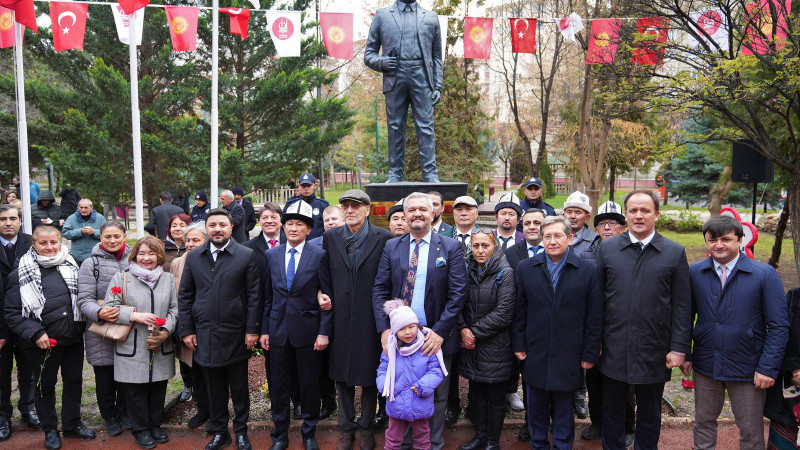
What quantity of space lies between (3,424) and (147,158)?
1292cm

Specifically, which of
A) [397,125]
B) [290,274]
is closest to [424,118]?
[397,125]

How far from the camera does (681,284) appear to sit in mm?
3410

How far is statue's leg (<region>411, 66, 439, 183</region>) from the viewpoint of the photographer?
6531mm

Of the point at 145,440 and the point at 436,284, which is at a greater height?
the point at 436,284

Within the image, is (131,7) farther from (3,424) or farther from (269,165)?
(269,165)

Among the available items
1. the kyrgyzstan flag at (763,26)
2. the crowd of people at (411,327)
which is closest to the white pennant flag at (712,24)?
the kyrgyzstan flag at (763,26)

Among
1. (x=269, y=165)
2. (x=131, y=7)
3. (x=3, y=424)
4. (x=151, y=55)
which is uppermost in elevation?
(x=151, y=55)

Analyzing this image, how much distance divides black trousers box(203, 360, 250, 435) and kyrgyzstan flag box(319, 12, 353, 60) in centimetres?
694

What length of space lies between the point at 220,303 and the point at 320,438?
1350 mm

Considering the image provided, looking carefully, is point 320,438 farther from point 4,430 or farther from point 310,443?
point 4,430

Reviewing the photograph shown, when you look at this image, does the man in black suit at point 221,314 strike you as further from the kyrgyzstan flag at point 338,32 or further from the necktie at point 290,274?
the kyrgyzstan flag at point 338,32

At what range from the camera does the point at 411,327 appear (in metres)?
3.55

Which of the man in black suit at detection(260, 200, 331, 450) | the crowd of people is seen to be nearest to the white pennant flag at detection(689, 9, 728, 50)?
the crowd of people

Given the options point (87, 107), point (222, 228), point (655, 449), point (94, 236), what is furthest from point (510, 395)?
point (87, 107)
